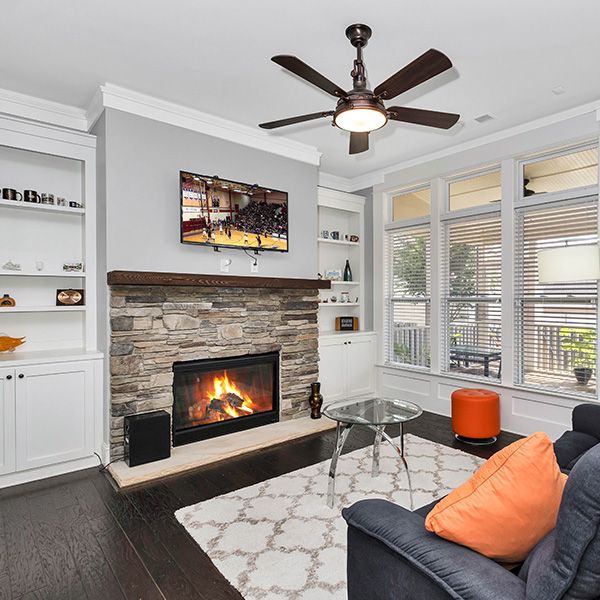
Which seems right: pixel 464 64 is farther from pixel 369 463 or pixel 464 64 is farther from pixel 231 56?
pixel 369 463

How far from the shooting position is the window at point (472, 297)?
4.41 metres

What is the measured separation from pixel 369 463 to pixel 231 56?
3.19m

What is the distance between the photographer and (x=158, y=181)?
142 inches

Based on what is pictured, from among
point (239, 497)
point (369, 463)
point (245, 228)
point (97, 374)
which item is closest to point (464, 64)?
point (245, 228)

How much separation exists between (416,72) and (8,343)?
137 inches

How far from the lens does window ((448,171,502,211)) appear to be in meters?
4.44

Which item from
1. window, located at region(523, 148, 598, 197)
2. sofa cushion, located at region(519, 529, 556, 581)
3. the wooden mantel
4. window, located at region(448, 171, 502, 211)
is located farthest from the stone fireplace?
sofa cushion, located at region(519, 529, 556, 581)

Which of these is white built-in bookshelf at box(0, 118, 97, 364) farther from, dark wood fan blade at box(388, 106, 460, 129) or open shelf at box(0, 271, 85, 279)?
dark wood fan blade at box(388, 106, 460, 129)

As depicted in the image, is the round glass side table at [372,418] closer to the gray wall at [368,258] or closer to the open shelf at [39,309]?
the open shelf at [39,309]

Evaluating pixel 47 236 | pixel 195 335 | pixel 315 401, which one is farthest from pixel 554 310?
pixel 47 236

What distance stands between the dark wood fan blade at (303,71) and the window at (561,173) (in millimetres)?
2675

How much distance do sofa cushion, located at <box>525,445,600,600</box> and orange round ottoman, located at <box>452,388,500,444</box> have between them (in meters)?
2.92

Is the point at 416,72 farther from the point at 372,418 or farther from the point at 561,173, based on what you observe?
the point at 561,173

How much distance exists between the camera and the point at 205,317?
388 cm
